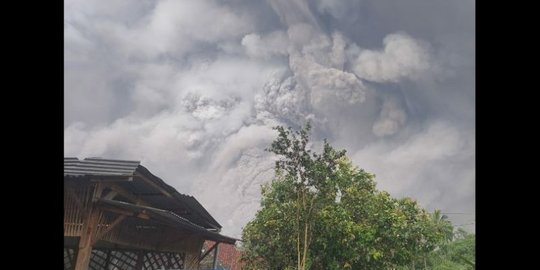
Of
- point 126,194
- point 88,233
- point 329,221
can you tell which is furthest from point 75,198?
point 329,221

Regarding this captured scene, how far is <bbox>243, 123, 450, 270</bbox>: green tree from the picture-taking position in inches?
636

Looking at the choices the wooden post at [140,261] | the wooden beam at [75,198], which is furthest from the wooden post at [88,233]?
the wooden post at [140,261]

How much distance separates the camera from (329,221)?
1608 cm

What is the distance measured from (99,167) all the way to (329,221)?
9789 mm

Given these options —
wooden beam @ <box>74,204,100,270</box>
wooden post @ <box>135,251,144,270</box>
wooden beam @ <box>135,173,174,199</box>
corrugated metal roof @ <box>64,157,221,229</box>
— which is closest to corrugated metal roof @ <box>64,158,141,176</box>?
corrugated metal roof @ <box>64,157,221,229</box>

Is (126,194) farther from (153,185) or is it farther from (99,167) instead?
(99,167)

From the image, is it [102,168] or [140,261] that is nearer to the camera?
[102,168]

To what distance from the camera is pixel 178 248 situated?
42.7 feet

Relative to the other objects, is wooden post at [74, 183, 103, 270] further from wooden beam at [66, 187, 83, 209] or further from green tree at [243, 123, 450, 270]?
green tree at [243, 123, 450, 270]

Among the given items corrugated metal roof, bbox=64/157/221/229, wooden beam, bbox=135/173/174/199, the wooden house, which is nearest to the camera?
corrugated metal roof, bbox=64/157/221/229
